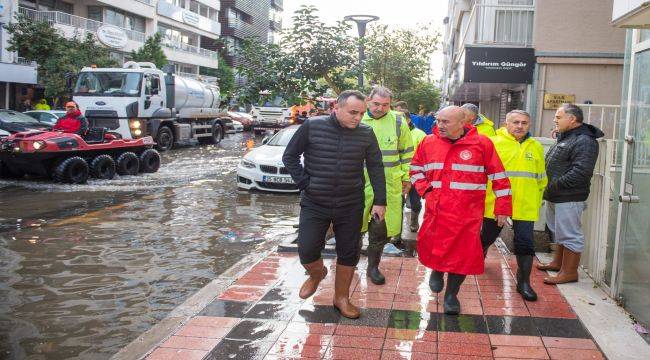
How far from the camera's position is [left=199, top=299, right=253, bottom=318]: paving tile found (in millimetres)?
5234

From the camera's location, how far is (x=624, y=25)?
4.89m

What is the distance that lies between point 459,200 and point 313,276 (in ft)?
4.30

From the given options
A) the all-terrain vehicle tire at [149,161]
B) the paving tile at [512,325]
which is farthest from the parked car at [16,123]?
the paving tile at [512,325]

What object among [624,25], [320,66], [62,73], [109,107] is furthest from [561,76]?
[62,73]

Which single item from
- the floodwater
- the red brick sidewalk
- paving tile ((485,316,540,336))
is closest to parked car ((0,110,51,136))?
the floodwater

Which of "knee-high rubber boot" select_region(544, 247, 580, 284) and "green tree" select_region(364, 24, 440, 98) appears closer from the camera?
"knee-high rubber boot" select_region(544, 247, 580, 284)

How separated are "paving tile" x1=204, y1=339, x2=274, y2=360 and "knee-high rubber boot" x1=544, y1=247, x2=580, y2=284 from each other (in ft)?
9.81

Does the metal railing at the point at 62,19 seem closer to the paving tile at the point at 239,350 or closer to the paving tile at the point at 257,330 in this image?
the paving tile at the point at 257,330

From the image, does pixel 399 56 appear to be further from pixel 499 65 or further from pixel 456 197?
pixel 456 197

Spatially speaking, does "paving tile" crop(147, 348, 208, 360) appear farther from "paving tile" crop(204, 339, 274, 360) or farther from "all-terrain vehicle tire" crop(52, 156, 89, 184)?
"all-terrain vehicle tire" crop(52, 156, 89, 184)

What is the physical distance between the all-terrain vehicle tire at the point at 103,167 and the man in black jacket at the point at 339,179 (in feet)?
37.6

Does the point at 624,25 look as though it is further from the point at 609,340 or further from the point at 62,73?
the point at 62,73

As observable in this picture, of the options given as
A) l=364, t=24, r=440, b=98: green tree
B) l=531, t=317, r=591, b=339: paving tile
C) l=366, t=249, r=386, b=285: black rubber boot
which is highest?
l=364, t=24, r=440, b=98: green tree

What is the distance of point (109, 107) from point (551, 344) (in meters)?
18.2
